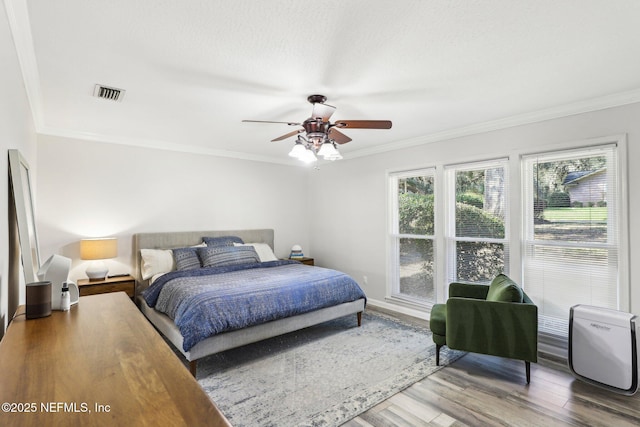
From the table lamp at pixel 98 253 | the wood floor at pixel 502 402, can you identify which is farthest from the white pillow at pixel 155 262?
the wood floor at pixel 502 402

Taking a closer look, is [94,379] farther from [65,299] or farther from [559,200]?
[559,200]

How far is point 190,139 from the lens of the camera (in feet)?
15.0

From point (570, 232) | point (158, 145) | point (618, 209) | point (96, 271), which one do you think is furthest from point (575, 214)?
point (96, 271)

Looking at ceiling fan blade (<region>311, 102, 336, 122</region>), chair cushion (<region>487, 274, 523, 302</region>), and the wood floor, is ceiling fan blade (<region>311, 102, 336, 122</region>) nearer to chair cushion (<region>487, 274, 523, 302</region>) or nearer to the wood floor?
chair cushion (<region>487, 274, 523, 302</region>)

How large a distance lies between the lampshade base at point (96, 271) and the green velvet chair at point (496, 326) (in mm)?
3922

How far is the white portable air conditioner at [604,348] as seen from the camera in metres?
2.60

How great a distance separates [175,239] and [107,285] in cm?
110

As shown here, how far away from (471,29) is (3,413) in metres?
2.57

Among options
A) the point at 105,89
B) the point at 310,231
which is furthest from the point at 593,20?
the point at 310,231

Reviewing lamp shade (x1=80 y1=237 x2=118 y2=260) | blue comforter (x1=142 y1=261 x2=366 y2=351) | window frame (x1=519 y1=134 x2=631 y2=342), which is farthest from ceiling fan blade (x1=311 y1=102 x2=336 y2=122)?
lamp shade (x1=80 y1=237 x2=118 y2=260)

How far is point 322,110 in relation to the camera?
276cm

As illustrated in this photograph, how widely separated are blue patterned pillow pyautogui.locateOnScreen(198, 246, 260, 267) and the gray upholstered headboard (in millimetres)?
451

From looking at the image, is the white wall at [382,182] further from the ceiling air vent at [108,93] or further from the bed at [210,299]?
the ceiling air vent at [108,93]

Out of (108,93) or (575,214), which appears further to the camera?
(575,214)
